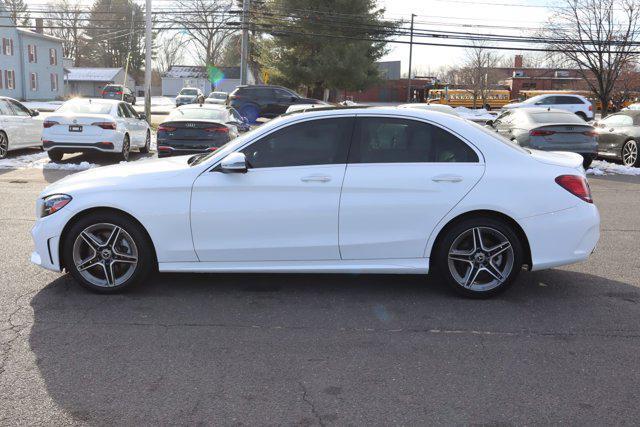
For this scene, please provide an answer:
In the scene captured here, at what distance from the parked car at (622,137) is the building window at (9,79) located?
164 feet

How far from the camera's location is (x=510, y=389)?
3.64 meters

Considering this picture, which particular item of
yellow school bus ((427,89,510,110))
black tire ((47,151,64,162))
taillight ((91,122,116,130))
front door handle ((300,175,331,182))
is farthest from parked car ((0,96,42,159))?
yellow school bus ((427,89,510,110))

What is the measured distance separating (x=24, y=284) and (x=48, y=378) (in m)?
2.06

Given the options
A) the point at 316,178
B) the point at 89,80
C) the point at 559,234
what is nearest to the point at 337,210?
the point at 316,178

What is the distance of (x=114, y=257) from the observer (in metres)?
5.25

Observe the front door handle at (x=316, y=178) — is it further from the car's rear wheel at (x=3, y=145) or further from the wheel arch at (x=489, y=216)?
the car's rear wheel at (x=3, y=145)

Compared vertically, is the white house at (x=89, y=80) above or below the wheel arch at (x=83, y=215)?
above

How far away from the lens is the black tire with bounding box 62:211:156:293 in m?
5.16

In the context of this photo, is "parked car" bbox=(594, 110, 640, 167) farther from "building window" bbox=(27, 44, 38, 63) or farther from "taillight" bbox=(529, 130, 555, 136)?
"building window" bbox=(27, 44, 38, 63)

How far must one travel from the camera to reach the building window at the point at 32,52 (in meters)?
56.7

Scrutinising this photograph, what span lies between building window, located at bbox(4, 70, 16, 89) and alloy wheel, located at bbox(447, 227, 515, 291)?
55.7 m

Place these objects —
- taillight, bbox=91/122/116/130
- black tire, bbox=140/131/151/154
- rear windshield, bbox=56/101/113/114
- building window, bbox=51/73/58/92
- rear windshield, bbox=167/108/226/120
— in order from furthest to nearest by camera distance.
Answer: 1. building window, bbox=51/73/58/92
2. black tire, bbox=140/131/151/154
3. rear windshield, bbox=56/101/113/114
4. rear windshield, bbox=167/108/226/120
5. taillight, bbox=91/122/116/130

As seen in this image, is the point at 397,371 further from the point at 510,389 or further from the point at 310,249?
the point at 310,249

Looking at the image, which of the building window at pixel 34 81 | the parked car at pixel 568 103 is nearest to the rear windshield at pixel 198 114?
the parked car at pixel 568 103
